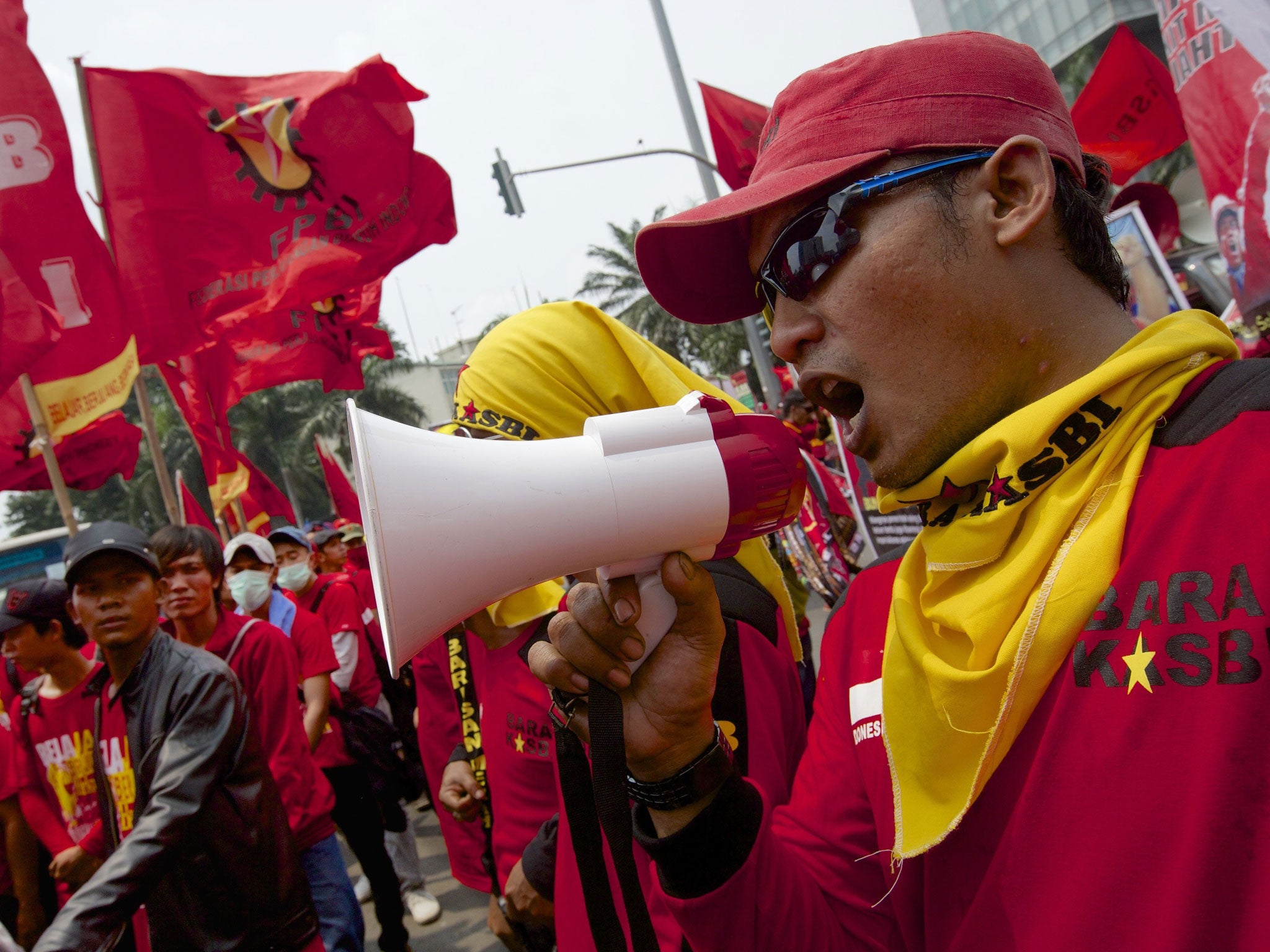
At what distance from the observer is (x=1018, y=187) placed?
114 centimetres

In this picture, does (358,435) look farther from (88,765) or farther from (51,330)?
(51,330)

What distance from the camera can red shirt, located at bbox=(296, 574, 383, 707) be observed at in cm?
538

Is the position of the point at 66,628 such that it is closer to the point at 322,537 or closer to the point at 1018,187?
the point at 1018,187

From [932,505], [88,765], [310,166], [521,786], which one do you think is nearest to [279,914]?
[521,786]

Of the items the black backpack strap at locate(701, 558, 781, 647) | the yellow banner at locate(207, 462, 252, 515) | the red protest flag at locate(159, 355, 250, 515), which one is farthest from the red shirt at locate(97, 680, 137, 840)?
the yellow banner at locate(207, 462, 252, 515)

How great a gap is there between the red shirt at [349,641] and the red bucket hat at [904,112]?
189 inches

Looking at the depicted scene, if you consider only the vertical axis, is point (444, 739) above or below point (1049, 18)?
below

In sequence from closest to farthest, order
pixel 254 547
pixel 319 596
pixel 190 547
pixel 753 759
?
1. pixel 753 759
2. pixel 190 547
3. pixel 254 547
4. pixel 319 596

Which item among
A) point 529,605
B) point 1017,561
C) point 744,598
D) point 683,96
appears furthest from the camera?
point 683,96

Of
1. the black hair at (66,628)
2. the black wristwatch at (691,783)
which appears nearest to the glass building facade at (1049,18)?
the black hair at (66,628)

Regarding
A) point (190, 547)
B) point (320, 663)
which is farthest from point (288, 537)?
point (190, 547)

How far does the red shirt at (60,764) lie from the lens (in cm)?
342

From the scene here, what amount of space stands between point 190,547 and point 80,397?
1.83 metres

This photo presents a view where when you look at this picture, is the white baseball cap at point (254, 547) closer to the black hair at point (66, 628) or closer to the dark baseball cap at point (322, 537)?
the black hair at point (66, 628)
